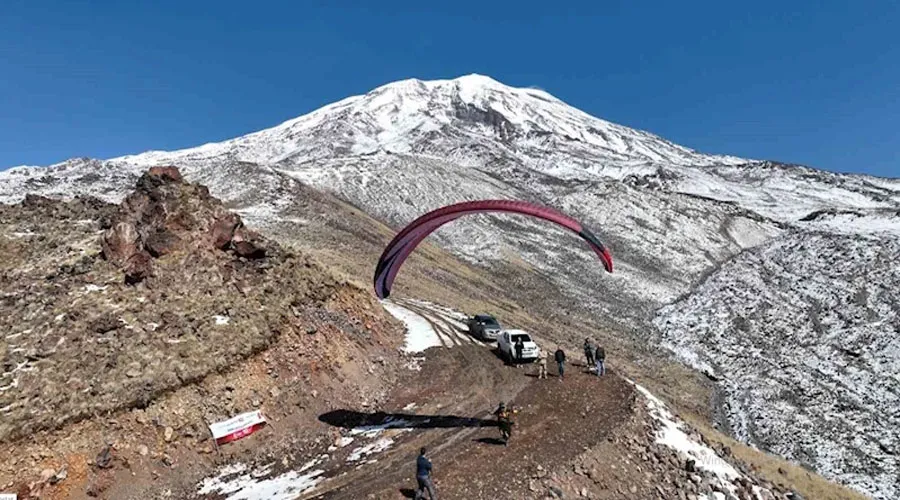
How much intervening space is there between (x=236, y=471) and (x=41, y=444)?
17.2 feet

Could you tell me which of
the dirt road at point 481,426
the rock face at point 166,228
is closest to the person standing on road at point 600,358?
the dirt road at point 481,426

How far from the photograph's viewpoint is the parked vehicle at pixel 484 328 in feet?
94.3

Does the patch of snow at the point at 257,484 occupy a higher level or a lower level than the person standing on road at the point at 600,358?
lower

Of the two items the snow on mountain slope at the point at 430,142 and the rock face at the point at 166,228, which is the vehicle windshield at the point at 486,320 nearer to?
the rock face at the point at 166,228

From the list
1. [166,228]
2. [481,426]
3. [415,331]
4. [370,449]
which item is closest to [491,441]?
[481,426]

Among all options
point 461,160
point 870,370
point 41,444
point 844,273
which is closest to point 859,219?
point 844,273

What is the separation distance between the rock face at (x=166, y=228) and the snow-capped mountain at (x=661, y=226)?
47.2 ft

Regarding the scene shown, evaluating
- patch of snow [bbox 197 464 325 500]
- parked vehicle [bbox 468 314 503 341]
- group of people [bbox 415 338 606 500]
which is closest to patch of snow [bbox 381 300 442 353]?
parked vehicle [bbox 468 314 503 341]

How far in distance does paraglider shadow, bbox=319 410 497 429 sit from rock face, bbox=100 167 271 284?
27.5 feet

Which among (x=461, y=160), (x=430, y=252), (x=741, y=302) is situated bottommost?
(x=741, y=302)

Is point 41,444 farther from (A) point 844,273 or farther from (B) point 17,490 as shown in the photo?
(A) point 844,273

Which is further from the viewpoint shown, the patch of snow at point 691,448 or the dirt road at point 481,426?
the patch of snow at point 691,448

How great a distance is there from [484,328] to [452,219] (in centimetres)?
1367

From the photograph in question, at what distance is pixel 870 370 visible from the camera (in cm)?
3878
